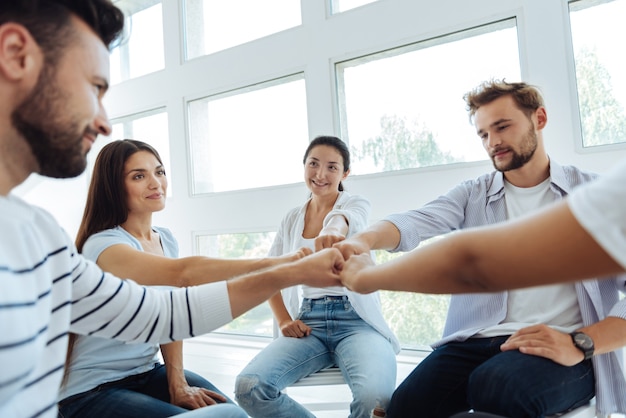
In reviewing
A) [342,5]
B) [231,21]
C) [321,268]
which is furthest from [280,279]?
[231,21]

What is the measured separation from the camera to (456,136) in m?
2.50

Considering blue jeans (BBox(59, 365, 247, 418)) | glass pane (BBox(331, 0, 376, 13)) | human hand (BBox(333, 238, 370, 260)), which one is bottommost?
blue jeans (BBox(59, 365, 247, 418))

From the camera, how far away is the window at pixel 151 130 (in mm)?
3795

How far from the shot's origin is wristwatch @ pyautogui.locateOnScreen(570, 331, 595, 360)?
4.20 ft

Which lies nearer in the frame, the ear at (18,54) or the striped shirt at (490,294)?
the ear at (18,54)

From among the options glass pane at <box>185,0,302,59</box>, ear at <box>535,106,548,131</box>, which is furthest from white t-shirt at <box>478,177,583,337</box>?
glass pane at <box>185,0,302,59</box>

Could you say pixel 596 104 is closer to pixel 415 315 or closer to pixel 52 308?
pixel 415 315

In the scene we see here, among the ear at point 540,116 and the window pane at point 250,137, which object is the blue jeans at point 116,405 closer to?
the ear at point 540,116

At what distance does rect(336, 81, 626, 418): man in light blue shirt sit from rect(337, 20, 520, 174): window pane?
728 millimetres

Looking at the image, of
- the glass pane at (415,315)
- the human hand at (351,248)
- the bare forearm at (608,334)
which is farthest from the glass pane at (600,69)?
the human hand at (351,248)

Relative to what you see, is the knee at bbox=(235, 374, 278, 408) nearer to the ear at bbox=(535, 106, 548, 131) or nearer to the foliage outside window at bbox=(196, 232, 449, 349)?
the foliage outside window at bbox=(196, 232, 449, 349)

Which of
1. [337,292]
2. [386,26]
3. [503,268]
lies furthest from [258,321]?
[503,268]

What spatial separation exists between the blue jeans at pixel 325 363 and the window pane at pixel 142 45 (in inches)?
106

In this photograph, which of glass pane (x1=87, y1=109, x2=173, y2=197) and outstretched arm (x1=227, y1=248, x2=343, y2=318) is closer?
outstretched arm (x1=227, y1=248, x2=343, y2=318)
